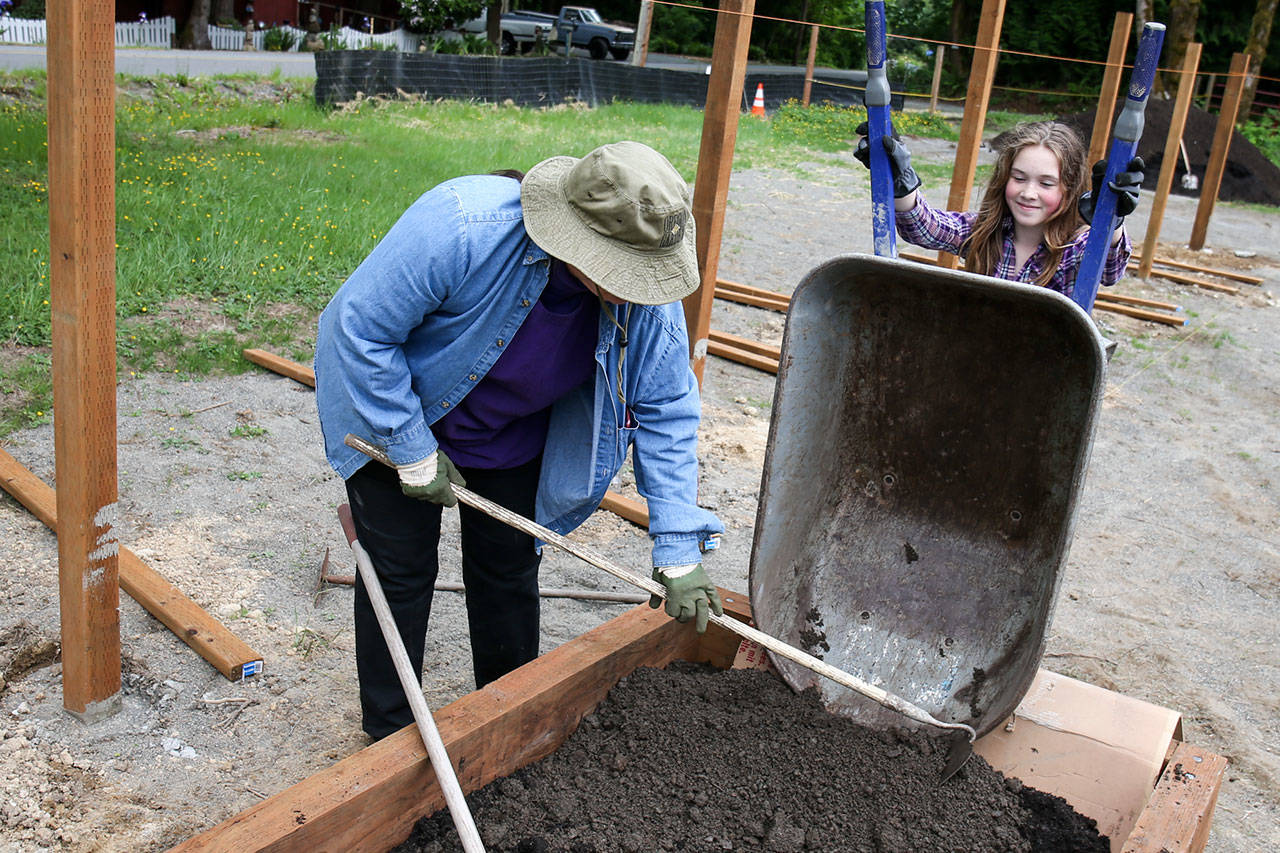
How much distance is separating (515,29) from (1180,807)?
3065 centimetres

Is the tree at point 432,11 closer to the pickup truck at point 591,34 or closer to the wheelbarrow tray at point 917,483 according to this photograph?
the pickup truck at point 591,34

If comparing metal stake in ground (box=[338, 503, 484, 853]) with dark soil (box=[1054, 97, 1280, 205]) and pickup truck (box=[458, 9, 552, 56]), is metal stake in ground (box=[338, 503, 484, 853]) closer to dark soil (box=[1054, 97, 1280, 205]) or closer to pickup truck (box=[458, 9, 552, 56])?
dark soil (box=[1054, 97, 1280, 205])

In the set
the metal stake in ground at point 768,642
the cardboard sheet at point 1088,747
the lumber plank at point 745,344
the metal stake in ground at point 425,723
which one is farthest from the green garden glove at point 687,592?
the lumber plank at point 745,344

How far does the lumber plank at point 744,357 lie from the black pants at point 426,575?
355 centimetres

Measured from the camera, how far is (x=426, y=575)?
8.29 feet

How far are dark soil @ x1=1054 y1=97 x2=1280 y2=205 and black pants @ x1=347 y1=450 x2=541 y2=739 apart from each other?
54.0 feet

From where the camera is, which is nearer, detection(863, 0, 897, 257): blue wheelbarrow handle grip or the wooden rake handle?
the wooden rake handle

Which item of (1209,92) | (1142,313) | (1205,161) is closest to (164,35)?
(1205,161)

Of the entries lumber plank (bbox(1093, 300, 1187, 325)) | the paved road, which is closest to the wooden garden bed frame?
lumber plank (bbox(1093, 300, 1187, 325))

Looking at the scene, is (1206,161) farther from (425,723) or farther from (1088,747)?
(425,723)

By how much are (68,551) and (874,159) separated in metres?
2.29

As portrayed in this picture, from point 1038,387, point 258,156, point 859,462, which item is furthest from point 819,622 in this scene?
point 258,156

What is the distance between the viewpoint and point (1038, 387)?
2391 mm

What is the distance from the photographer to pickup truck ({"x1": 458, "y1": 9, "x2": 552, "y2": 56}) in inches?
1148
